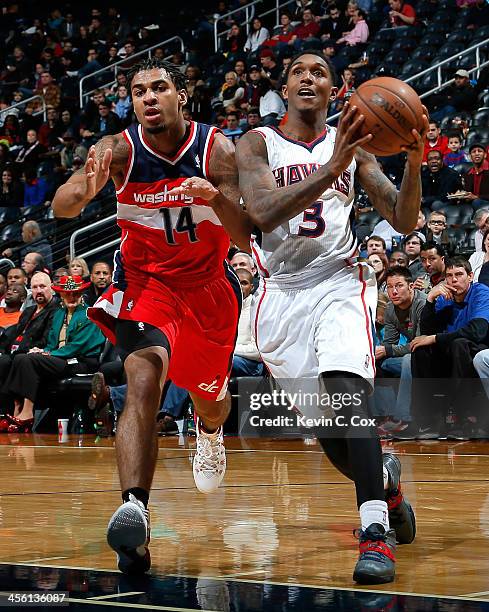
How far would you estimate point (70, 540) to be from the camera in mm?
4316

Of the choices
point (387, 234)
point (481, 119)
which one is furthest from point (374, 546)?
point (481, 119)

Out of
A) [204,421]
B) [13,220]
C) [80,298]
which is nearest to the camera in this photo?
[204,421]

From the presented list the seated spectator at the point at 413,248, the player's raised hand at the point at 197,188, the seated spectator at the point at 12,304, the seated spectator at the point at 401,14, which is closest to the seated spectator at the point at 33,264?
the seated spectator at the point at 12,304

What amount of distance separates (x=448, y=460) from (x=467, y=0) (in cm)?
1009

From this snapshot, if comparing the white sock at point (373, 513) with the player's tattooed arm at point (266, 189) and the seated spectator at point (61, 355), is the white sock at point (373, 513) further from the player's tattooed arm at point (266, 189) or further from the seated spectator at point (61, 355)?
the seated spectator at point (61, 355)

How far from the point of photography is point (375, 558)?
3.47 metres

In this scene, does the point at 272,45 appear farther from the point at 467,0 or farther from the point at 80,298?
the point at 80,298

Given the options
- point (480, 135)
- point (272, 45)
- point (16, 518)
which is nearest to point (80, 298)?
point (480, 135)

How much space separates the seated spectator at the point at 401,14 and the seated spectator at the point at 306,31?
50.5 inches

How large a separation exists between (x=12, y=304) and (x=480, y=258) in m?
5.34

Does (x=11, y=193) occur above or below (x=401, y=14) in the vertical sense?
below

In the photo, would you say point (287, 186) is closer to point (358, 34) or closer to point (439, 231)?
point (439, 231)

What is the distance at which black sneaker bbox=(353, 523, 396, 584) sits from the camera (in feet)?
11.1

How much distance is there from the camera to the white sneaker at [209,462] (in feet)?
18.3
